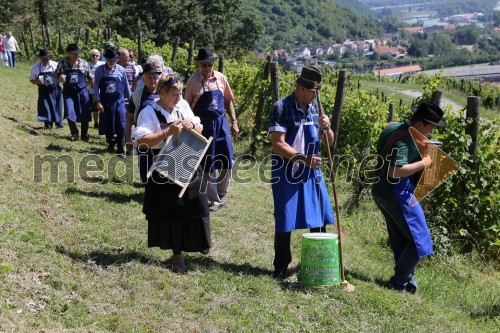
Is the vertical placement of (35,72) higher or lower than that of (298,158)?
higher

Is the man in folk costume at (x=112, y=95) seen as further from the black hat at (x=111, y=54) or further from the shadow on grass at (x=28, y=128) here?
the shadow on grass at (x=28, y=128)

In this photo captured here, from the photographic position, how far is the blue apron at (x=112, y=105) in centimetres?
1134

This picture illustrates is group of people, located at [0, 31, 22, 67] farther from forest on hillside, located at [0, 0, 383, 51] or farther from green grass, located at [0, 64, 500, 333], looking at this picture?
green grass, located at [0, 64, 500, 333]

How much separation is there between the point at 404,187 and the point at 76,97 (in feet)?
26.8

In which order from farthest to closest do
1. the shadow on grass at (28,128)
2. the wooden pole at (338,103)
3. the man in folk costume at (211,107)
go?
the shadow on grass at (28,128)
the wooden pole at (338,103)
the man in folk costume at (211,107)

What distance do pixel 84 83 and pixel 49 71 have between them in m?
0.98

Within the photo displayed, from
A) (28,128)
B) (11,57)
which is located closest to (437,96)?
(28,128)

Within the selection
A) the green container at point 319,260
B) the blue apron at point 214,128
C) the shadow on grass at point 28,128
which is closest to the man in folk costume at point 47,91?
the shadow on grass at point 28,128

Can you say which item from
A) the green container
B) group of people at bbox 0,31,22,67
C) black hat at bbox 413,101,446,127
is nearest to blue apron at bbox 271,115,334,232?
the green container

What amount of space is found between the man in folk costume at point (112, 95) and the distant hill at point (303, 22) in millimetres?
112886

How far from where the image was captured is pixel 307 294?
5.91m

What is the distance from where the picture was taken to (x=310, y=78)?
5.90 meters

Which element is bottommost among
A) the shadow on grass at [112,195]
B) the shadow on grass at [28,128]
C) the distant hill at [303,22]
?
the shadow on grass at [112,195]

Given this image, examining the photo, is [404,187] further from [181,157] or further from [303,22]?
[303,22]
